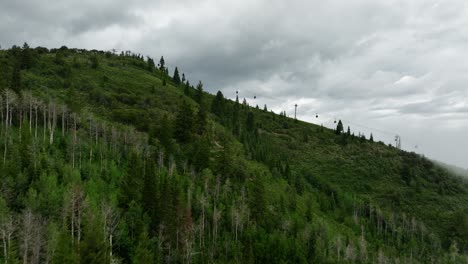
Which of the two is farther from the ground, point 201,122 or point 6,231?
point 201,122

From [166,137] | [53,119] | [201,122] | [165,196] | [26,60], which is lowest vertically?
[165,196]

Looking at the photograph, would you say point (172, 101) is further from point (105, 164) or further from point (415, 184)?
point (415, 184)

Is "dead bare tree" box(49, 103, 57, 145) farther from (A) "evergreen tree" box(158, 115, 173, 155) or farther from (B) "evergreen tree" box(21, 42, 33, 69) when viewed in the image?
(B) "evergreen tree" box(21, 42, 33, 69)

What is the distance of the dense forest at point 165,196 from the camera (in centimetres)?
6931

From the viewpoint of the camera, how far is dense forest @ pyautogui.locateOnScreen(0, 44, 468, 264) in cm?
6931

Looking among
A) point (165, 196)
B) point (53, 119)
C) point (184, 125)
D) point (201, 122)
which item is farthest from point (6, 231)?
point (201, 122)

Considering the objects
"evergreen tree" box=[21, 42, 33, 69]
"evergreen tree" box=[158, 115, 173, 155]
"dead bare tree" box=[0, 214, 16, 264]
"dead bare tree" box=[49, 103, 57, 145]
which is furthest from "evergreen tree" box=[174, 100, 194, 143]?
"evergreen tree" box=[21, 42, 33, 69]

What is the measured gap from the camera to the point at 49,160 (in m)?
89.6

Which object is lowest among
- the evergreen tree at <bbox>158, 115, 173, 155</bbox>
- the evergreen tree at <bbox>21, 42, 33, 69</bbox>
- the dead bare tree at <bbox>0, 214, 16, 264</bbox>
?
the dead bare tree at <bbox>0, 214, 16, 264</bbox>

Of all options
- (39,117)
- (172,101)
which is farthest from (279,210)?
(172,101)

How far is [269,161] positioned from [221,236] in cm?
7010

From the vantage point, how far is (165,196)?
83.3 m

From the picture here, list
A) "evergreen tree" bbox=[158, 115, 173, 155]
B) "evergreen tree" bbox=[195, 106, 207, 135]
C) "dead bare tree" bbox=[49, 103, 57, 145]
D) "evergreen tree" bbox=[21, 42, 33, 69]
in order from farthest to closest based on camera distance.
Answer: "evergreen tree" bbox=[21, 42, 33, 69], "evergreen tree" bbox=[195, 106, 207, 135], "evergreen tree" bbox=[158, 115, 173, 155], "dead bare tree" bbox=[49, 103, 57, 145]

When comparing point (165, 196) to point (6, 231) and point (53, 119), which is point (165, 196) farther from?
point (53, 119)
